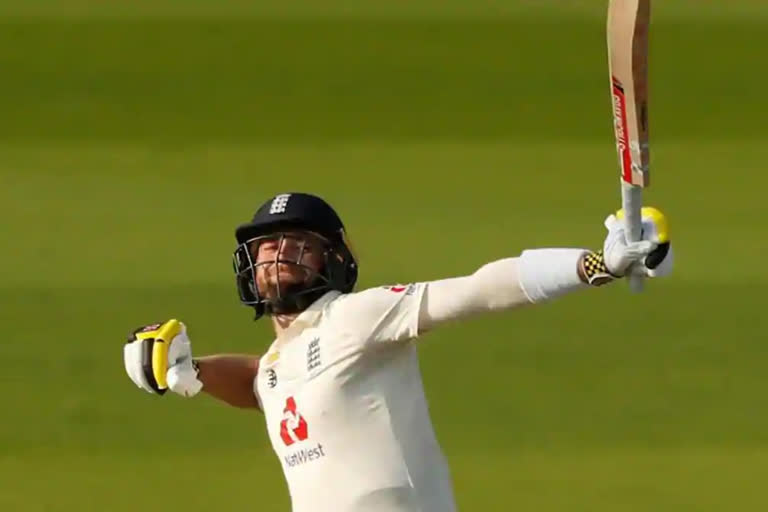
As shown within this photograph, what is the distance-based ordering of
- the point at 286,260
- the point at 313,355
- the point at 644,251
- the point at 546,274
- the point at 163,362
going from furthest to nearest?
the point at 163,362 < the point at 286,260 < the point at 313,355 < the point at 546,274 < the point at 644,251

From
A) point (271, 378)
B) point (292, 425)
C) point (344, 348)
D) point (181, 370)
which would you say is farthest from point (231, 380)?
point (344, 348)

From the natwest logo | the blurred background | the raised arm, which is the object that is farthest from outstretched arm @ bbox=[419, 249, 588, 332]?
the blurred background

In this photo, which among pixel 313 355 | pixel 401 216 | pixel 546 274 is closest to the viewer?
pixel 546 274

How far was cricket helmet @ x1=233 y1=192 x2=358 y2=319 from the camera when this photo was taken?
4523 mm

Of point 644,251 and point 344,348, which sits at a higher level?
point 344,348

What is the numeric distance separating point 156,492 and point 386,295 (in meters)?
2.66

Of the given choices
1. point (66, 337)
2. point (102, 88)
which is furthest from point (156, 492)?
point (102, 88)

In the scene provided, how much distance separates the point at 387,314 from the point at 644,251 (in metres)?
0.74

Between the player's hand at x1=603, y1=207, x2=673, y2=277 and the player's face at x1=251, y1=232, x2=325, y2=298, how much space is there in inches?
39.8

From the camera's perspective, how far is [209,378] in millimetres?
4801

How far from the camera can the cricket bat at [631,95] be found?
3.63 metres

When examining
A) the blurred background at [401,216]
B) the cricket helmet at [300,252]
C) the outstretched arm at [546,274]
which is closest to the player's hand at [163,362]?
the cricket helmet at [300,252]

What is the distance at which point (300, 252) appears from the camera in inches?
179

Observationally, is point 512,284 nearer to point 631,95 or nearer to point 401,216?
point 631,95
